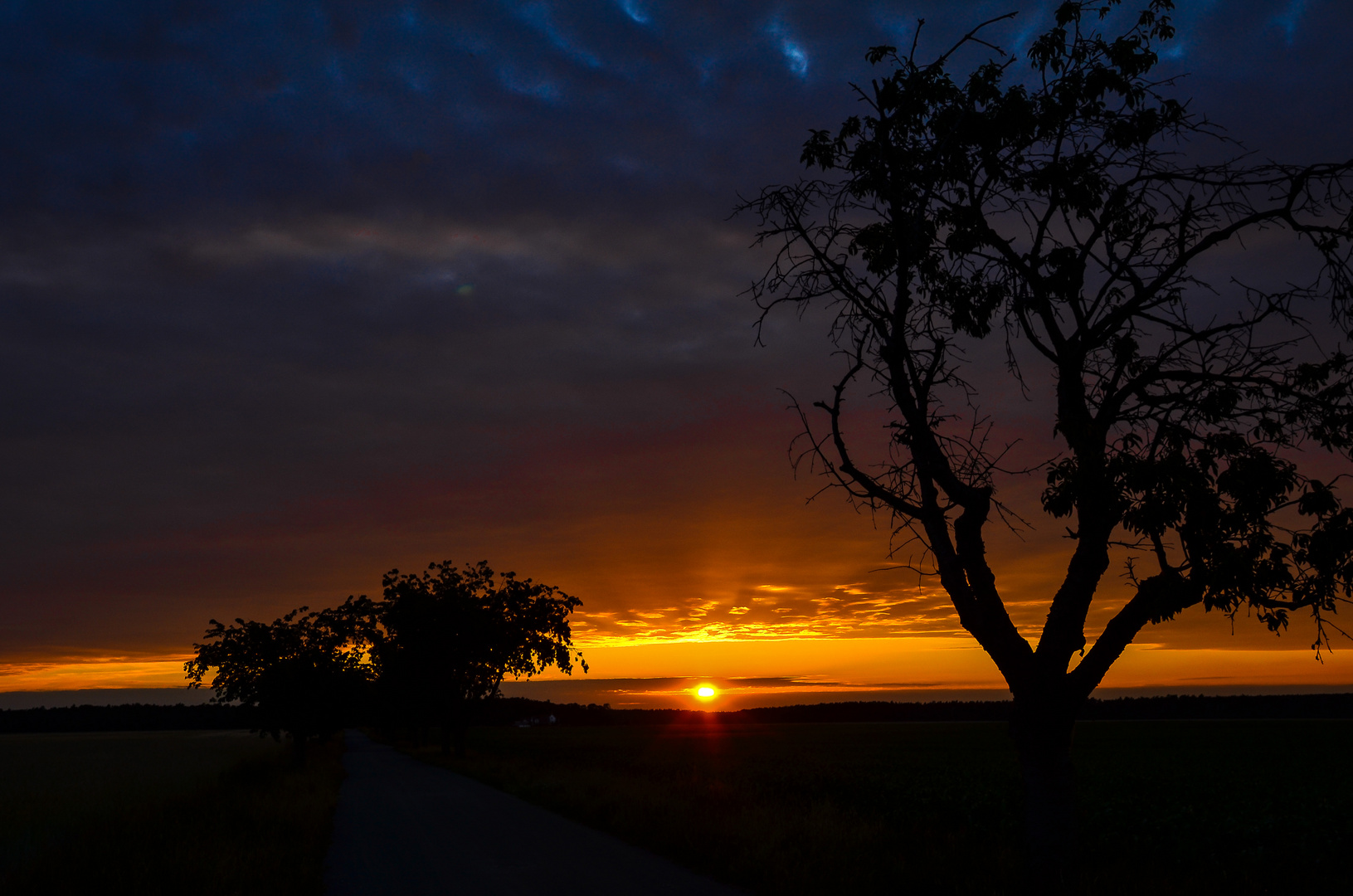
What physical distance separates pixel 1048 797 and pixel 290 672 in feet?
147

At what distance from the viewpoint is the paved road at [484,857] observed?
1143 centimetres

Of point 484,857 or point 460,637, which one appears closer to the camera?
point 484,857

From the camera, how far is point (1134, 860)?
14.4 meters

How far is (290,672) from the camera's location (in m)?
47.1

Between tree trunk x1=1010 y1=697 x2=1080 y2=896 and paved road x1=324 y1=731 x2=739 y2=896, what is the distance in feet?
11.7

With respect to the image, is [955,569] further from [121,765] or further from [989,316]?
[121,765]

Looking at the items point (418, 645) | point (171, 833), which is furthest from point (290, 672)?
point (171, 833)

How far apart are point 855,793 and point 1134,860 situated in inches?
540

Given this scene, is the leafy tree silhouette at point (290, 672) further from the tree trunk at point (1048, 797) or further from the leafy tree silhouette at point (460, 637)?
the tree trunk at point (1048, 797)

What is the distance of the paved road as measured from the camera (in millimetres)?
11430

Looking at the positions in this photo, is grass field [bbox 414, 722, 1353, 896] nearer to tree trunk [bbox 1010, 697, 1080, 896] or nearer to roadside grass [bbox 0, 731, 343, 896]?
tree trunk [bbox 1010, 697, 1080, 896]

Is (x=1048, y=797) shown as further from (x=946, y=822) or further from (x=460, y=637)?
(x=460, y=637)

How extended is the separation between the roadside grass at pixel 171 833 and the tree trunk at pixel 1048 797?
8153mm

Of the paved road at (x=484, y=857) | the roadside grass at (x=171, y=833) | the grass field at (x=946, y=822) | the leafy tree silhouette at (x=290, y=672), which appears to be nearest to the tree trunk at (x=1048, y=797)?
the grass field at (x=946, y=822)
